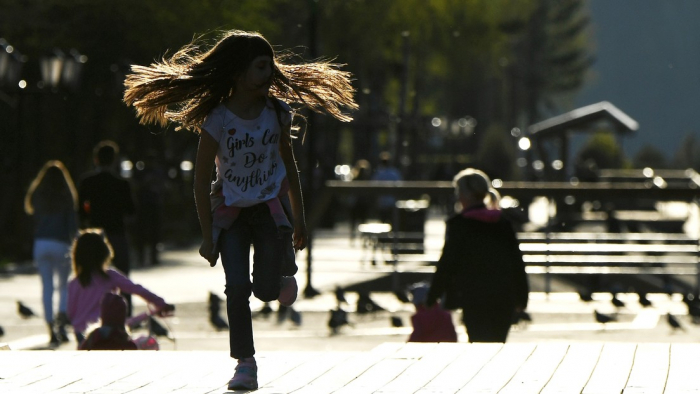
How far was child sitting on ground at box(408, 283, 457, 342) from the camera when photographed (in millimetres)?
10258

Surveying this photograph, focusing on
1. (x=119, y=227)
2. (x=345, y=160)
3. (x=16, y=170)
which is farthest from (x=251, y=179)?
(x=345, y=160)

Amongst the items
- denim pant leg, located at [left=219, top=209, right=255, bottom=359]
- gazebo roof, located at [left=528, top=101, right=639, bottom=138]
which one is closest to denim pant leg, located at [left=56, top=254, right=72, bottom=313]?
denim pant leg, located at [left=219, top=209, right=255, bottom=359]

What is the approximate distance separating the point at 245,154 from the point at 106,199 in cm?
721

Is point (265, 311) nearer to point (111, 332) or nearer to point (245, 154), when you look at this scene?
point (111, 332)

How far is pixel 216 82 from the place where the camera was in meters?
7.00

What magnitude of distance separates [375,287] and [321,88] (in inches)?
501

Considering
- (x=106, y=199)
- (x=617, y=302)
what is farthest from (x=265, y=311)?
(x=617, y=302)

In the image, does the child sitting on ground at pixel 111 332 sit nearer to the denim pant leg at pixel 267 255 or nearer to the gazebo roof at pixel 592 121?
the denim pant leg at pixel 267 255

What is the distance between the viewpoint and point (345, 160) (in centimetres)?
7675

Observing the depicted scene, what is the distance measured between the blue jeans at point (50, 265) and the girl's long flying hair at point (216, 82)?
23.0ft

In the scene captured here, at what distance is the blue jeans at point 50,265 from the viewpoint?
14.3m

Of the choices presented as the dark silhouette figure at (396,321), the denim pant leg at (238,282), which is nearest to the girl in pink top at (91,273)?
the denim pant leg at (238,282)

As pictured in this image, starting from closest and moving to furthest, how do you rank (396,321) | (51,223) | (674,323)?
(51,223), (674,323), (396,321)

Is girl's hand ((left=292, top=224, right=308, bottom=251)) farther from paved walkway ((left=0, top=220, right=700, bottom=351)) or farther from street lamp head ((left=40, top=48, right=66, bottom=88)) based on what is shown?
street lamp head ((left=40, top=48, right=66, bottom=88))
